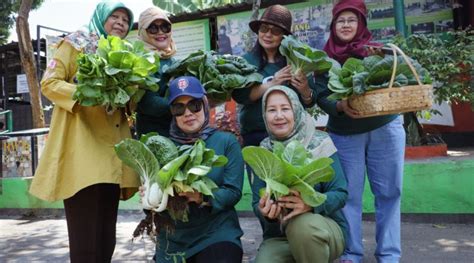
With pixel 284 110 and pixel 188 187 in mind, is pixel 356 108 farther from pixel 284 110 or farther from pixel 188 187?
pixel 188 187

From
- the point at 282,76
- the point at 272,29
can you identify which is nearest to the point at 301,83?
the point at 282,76

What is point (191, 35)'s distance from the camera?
332 inches

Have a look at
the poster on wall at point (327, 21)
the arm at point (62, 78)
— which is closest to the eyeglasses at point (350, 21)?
the arm at point (62, 78)

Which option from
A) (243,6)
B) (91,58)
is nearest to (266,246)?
(91,58)

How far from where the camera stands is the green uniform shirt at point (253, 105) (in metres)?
2.76

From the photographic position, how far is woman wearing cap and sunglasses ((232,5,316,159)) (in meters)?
2.64

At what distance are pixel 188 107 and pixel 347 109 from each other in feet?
3.10

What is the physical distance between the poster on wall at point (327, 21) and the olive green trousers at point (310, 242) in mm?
5018

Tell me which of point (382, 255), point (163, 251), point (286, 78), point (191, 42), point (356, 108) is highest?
point (191, 42)

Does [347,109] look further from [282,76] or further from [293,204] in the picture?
[293,204]

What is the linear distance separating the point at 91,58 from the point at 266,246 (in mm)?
1369

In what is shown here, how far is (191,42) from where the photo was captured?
331 inches

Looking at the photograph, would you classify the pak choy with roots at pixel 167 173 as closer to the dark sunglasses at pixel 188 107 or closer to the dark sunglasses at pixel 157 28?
the dark sunglasses at pixel 188 107

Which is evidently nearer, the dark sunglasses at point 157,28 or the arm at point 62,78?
the arm at point 62,78
